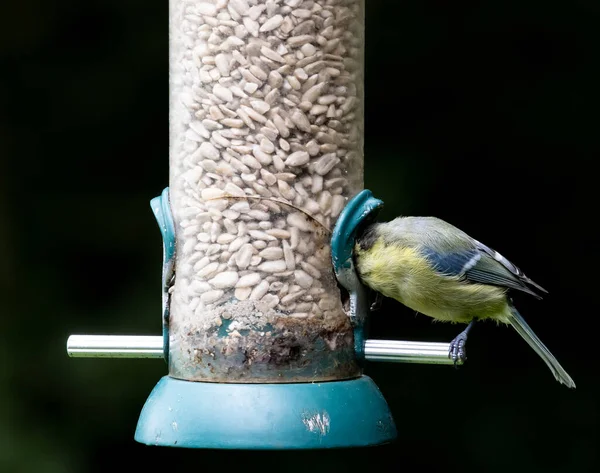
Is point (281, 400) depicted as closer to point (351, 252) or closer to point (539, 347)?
point (351, 252)

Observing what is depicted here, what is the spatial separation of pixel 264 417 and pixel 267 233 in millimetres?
530

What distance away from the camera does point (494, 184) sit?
5594 mm

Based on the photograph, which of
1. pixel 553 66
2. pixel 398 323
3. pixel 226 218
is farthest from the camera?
pixel 553 66

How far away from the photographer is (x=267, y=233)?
316cm

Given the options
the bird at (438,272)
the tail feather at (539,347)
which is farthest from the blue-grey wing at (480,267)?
the tail feather at (539,347)

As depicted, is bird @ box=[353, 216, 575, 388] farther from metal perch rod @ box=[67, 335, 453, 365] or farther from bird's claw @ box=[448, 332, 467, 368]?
metal perch rod @ box=[67, 335, 453, 365]

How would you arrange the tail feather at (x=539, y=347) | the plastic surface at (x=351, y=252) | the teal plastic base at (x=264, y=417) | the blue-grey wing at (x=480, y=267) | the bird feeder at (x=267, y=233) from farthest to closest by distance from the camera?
the tail feather at (x=539, y=347), the blue-grey wing at (x=480, y=267), the plastic surface at (x=351, y=252), the bird feeder at (x=267, y=233), the teal plastic base at (x=264, y=417)

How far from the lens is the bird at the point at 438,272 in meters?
3.35

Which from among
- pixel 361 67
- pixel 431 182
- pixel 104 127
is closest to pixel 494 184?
pixel 431 182

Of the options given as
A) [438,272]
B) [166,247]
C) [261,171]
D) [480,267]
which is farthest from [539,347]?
[166,247]

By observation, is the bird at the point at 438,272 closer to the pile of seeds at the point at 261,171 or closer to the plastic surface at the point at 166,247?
the pile of seeds at the point at 261,171

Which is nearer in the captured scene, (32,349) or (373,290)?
(373,290)

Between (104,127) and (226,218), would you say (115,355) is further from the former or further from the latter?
(104,127)

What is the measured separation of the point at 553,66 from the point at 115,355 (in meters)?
3.29
